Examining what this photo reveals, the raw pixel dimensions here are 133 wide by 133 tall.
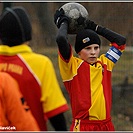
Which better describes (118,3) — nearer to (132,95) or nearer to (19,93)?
(132,95)

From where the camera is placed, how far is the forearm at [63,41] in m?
5.00

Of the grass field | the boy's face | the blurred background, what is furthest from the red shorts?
the blurred background

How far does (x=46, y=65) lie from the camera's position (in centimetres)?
396

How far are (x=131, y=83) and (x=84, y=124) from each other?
15.0ft

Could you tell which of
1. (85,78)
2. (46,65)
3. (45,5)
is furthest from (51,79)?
(45,5)

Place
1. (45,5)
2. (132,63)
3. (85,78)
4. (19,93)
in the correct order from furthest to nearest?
(45,5) → (132,63) → (85,78) → (19,93)

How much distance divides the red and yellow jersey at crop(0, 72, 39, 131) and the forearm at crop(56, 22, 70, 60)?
1163 mm

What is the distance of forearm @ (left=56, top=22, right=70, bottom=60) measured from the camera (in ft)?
16.4

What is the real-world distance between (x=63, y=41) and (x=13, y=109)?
4.29ft

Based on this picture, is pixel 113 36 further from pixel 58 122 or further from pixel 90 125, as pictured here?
pixel 58 122

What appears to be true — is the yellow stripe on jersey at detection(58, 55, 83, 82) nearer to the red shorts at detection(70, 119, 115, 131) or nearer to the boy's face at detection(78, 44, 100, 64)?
the boy's face at detection(78, 44, 100, 64)

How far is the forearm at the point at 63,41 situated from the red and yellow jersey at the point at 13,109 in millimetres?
1163

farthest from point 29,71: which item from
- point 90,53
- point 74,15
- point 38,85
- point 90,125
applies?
A: point 74,15

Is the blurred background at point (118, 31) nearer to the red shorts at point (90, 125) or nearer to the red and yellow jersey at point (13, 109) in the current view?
the red shorts at point (90, 125)
